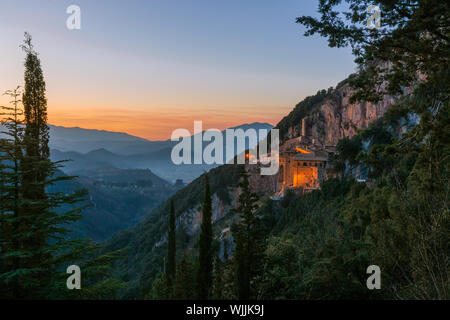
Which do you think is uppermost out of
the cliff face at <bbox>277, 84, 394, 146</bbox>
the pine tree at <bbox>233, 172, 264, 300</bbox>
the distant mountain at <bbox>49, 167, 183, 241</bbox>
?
the cliff face at <bbox>277, 84, 394, 146</bbox>

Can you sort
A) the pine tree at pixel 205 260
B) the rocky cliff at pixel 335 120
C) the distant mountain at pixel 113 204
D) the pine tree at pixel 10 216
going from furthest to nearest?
the distant mountain at pixel 113 204, the rocky cliff at pixel 335 120, the pine tree at pixel 205 260, the pine tree at pixel 10 216

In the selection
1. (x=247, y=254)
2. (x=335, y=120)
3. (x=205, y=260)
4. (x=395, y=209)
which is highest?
(x=335, y=120)

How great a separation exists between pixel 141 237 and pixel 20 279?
61.7 m

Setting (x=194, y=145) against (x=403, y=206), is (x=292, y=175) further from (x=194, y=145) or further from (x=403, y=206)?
(x=194, y=145)

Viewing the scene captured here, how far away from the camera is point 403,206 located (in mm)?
4457

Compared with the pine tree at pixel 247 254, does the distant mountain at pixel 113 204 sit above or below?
below

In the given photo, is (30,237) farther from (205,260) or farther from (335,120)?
(335,120)

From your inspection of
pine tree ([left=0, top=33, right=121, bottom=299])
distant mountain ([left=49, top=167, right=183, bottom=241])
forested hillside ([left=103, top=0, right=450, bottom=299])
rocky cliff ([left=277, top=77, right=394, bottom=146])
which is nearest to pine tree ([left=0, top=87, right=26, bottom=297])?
pine tree ([left=0, top=33, right=121, bottom=299])

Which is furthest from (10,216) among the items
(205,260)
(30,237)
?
(205,260)

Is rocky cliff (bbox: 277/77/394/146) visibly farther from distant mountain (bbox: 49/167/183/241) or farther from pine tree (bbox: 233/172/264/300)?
distant mountain (bbox: 49/167/183/241)

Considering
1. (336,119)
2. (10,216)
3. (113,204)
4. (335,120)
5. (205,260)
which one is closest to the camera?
(10,216)

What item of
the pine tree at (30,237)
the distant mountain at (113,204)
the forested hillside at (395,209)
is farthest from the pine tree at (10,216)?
the distant mountain at (113,204)

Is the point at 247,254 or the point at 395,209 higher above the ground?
the point at 395,209

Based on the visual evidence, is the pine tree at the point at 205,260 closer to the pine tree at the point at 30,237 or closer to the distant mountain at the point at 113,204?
the pine tree at the point at 30,237
